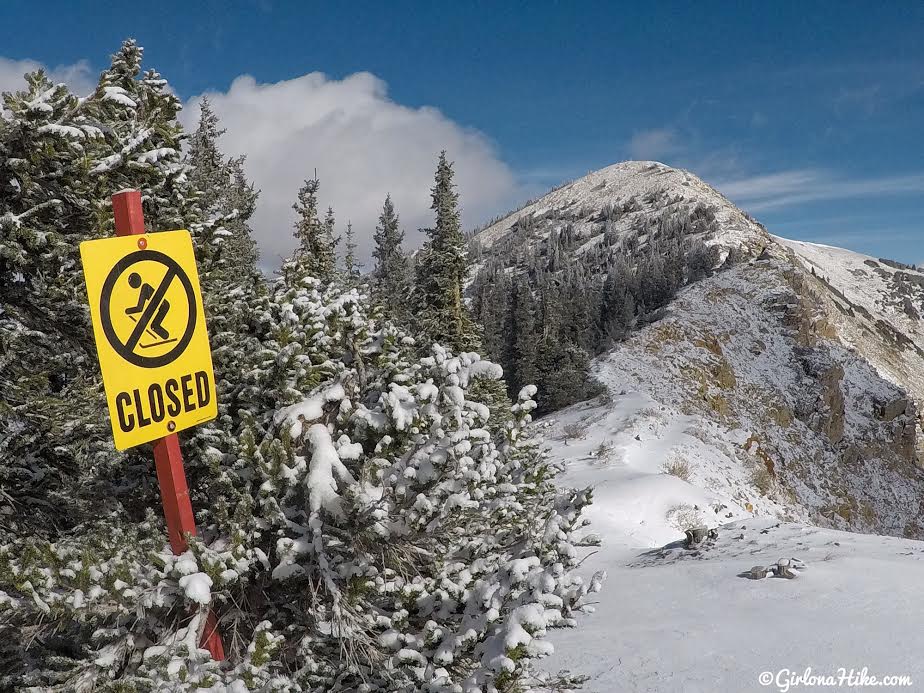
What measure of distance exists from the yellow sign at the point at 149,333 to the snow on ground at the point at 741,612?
9.55 ft

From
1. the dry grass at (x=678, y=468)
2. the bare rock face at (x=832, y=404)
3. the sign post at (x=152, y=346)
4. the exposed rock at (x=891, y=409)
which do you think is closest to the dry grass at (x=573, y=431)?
the dry grass at (x=678, y=468)

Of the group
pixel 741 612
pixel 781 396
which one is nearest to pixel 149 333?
pixel 741 612

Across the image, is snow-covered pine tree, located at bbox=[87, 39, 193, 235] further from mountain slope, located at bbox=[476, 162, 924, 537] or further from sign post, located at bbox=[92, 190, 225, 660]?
mountain slope, located at bbox=[476, 162, 924, 537]

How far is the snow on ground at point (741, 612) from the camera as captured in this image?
6113 mm

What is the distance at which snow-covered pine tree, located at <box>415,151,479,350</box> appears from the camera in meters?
23.6

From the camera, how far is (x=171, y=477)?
3650 mm

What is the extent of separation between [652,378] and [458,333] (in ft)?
46.8

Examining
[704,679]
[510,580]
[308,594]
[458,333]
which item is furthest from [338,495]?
[458,333]

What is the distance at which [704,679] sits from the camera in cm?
596

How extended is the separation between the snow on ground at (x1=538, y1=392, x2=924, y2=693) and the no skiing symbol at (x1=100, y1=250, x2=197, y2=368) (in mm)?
3085

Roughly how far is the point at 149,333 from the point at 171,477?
954mm

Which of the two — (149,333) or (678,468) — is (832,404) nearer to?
(678,468)

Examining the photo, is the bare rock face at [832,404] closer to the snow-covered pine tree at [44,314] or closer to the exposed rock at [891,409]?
the exposed rock at [891,409]
